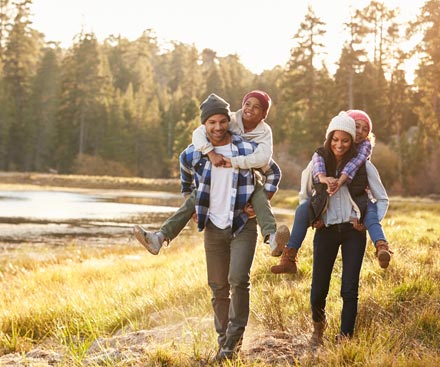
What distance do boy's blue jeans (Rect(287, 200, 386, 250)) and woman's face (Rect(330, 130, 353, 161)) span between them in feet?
1.39

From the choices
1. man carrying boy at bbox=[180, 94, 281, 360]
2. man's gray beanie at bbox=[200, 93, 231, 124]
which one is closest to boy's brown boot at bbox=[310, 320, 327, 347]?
man carrying boy at bbox=[180, 94, 281, 360]

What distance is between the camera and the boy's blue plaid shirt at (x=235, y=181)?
4.25 meters

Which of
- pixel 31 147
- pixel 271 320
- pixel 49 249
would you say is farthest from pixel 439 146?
pixel 31 147

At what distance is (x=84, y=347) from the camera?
471 centimetres

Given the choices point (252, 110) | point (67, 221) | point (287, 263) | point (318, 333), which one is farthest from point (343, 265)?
point (67, 221)

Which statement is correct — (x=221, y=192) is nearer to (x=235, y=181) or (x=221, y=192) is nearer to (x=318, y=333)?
(x=235, y=181)

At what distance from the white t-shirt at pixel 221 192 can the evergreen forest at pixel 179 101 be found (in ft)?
68.2

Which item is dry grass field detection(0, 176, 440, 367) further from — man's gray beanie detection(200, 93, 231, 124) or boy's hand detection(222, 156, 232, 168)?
man's gray beanie detection(200, 93, 231, 124)

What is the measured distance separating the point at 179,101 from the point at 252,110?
6870cm

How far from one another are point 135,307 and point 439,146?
94.8ft

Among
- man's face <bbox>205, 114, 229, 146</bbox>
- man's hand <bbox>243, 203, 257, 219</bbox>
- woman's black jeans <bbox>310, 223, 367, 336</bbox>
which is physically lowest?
woman's black jeans <bbox>310, 223, 367, 336</bbox>

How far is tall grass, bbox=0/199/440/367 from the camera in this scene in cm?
414

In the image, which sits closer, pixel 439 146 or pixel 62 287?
pixel 62 287

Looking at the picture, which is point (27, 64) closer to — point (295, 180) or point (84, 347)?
point (295, 180)
